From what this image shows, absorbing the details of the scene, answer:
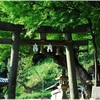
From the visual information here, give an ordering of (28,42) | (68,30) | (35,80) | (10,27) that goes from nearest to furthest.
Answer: (10,27) < (28,42) < (68,30) < (35,80)

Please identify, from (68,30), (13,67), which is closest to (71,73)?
(68,30)

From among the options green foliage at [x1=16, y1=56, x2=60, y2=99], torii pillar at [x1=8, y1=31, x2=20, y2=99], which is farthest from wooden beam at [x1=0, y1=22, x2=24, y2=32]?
green foliage at [x1=16, y1=56, x2=60, y2=99]

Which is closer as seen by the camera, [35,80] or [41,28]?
[41,28]

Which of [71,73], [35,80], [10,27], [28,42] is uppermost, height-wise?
[10,27]

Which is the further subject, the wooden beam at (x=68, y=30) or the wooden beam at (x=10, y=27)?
the wooden beam at (x=68, y=30)

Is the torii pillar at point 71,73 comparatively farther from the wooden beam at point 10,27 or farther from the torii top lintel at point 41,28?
the wooden beam at point 10,27

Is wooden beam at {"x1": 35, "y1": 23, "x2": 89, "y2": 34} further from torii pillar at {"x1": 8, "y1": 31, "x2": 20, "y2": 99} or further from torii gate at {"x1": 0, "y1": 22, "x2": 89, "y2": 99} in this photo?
torii pillar at {"x1": 8, "y1": 31, "x2": 20, "y2": 99}

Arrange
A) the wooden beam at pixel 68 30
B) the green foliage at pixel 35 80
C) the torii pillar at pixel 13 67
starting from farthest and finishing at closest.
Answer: the green foliage at pixel 35 80 → the wooden beam at pixel 68 30 → the torii pillar at pixel 13 67

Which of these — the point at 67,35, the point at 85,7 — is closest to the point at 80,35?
the point at 67,35

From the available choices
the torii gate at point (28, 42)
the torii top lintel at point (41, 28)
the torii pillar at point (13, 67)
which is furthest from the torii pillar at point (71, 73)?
the torii pillar at point (13, 67)

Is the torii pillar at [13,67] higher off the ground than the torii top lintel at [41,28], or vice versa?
the torii top lintel at [41,28]

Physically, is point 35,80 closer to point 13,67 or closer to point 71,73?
point 71,73

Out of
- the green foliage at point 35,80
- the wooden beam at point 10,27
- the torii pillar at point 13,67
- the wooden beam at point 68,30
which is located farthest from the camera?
the green foliage at point 35,80

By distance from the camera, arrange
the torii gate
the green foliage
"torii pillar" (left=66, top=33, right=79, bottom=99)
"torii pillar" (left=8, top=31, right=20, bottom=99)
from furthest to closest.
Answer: the green foliage → "torii pillar" (left=66, top=33, right=79, bottom=99) → the torii gate → "torii pillar" (left=8, top=31, right=20, bottom=99)
